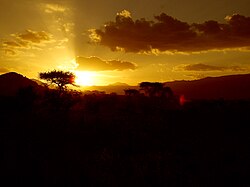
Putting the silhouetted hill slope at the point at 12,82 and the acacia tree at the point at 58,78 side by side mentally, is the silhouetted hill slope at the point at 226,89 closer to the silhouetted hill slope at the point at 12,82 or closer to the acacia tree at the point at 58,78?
the silhouetted hill slope at the point at 12,82

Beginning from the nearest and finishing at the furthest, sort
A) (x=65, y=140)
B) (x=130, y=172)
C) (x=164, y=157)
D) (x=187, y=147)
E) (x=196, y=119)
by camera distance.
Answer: (x=130, y=172)
(x=164, y=157)
(x=187, y=147)
(x=65, y=140)
(x=196, y=119)

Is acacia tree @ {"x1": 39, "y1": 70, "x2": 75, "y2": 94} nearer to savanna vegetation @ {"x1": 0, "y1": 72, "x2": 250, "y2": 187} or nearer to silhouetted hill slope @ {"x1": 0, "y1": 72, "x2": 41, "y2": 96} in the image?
savanna vegetation @ {"x1": 0, "y1": 72, "x2": 250, "y2": 187}

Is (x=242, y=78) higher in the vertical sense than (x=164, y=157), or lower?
higher

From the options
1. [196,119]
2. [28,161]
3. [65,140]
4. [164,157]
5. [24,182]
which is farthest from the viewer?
[196,119]

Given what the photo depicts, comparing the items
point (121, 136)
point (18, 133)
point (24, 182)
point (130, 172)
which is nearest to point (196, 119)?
point (121, 136)

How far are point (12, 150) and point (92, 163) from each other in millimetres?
3006

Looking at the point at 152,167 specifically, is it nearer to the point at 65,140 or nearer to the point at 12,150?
the point at 12,150

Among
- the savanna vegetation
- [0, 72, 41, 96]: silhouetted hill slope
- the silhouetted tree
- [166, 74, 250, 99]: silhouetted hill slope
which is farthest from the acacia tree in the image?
[166, 74, 250, 99]: silhouetted hill slope

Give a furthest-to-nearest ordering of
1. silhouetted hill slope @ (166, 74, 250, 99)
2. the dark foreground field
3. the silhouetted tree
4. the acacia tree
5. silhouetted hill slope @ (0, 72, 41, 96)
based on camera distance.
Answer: silhouetted hill slope @ (166, 74, 250, 99)
silhouetted hill slope @ (0, 72, 41, 96)
the silhouetted tree
the acacia tree
the dark foreground field

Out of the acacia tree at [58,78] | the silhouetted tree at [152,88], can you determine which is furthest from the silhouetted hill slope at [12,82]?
the acacia tree at [58,78]

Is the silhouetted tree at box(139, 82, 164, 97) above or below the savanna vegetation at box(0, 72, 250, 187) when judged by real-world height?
above

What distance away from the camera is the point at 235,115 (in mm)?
22125

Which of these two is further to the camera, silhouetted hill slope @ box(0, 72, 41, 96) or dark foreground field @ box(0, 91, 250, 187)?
silhouetted hill slope @ box(0, 72, 41, 96)

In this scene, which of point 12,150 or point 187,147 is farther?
point 187,147
